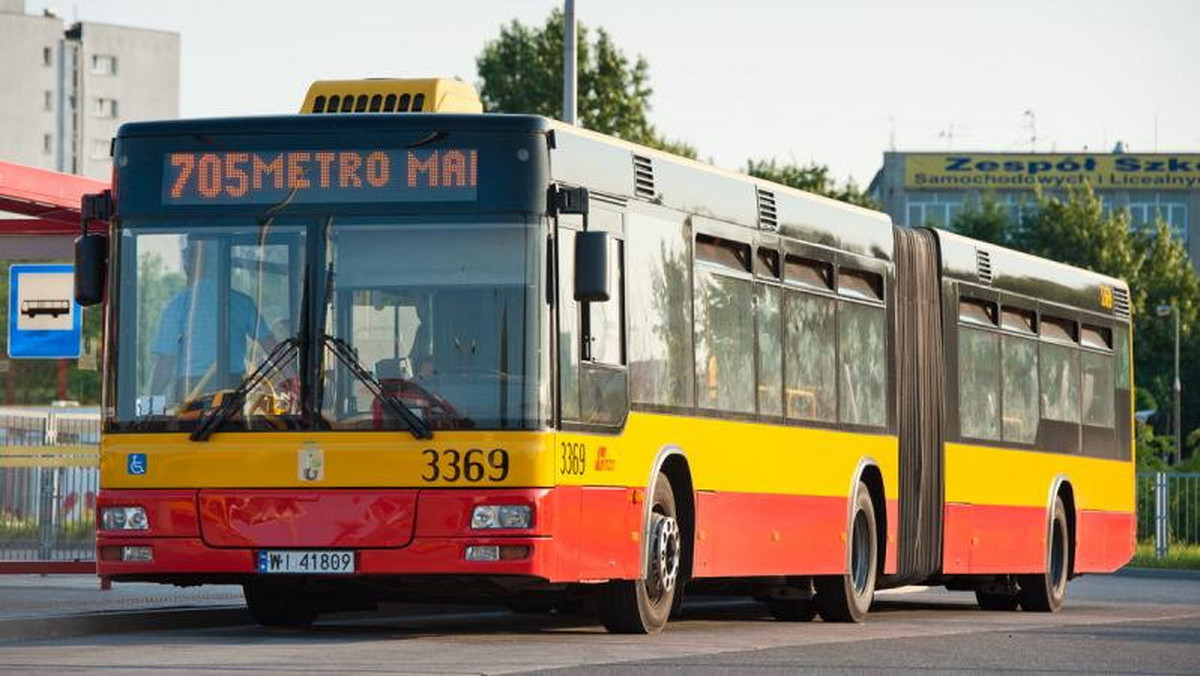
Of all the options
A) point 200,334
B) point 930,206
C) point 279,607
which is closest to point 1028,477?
point 279,607

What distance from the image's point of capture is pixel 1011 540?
2436 centimetres

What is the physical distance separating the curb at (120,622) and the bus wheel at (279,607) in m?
0.48

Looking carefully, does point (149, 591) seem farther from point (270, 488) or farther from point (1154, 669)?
point (1154, 669)

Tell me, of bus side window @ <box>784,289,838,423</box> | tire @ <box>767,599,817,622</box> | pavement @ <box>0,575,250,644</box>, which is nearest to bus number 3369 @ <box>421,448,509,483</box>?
pavement @ <box>0,575,250,644</box>

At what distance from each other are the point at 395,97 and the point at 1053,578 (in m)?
11.0

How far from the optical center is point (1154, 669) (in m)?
14.9

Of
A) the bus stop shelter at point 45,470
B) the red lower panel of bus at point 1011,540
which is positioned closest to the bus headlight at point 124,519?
the bus stop shelter at point 45,470

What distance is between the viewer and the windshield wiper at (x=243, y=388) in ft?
50.5

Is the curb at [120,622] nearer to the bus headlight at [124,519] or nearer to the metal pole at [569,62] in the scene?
Result: the bus headlight at [124,519]

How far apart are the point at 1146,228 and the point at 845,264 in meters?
87.9

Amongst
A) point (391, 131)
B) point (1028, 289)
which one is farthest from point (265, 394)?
point (1028, 289)

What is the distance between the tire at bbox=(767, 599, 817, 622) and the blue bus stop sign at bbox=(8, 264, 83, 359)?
602cm

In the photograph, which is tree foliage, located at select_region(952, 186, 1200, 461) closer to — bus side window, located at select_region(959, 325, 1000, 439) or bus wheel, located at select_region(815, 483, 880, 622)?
bus side window, located at select_region(959, 325, 1000, 439)

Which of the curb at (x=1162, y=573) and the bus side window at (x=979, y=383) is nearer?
the bus side window at (x=979, y=383)
